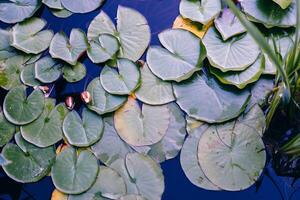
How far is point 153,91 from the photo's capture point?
1302mm

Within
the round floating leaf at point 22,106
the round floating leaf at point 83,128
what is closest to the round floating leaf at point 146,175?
the round floating leaf at point 83,128

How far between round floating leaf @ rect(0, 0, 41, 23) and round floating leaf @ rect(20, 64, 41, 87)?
8.8 inches

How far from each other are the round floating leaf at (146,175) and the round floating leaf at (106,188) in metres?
0.04

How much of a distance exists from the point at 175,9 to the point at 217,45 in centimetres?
27

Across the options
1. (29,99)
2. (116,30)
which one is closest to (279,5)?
(116,30)

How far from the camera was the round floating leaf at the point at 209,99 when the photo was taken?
4.10 feet

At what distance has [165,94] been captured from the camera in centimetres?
130

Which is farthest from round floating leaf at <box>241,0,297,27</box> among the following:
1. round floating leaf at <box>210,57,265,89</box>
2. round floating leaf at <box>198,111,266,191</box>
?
round floating leaf at <box>198,111,266,191</box>

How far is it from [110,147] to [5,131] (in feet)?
1.20

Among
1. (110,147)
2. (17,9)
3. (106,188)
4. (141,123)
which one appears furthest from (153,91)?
(17,9)

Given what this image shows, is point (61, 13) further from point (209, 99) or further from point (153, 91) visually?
point (209, 99)

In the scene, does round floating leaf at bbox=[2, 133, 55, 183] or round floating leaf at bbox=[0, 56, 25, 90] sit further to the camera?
round floating leaf at bbox=[0, 56, 25, 90]

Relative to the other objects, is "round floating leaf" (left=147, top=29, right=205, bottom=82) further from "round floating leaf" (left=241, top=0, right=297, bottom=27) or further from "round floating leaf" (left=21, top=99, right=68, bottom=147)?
"round floating leaf" (left=21, top=99, right=68, bottom=147)

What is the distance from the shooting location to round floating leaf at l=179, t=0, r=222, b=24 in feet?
4.58
